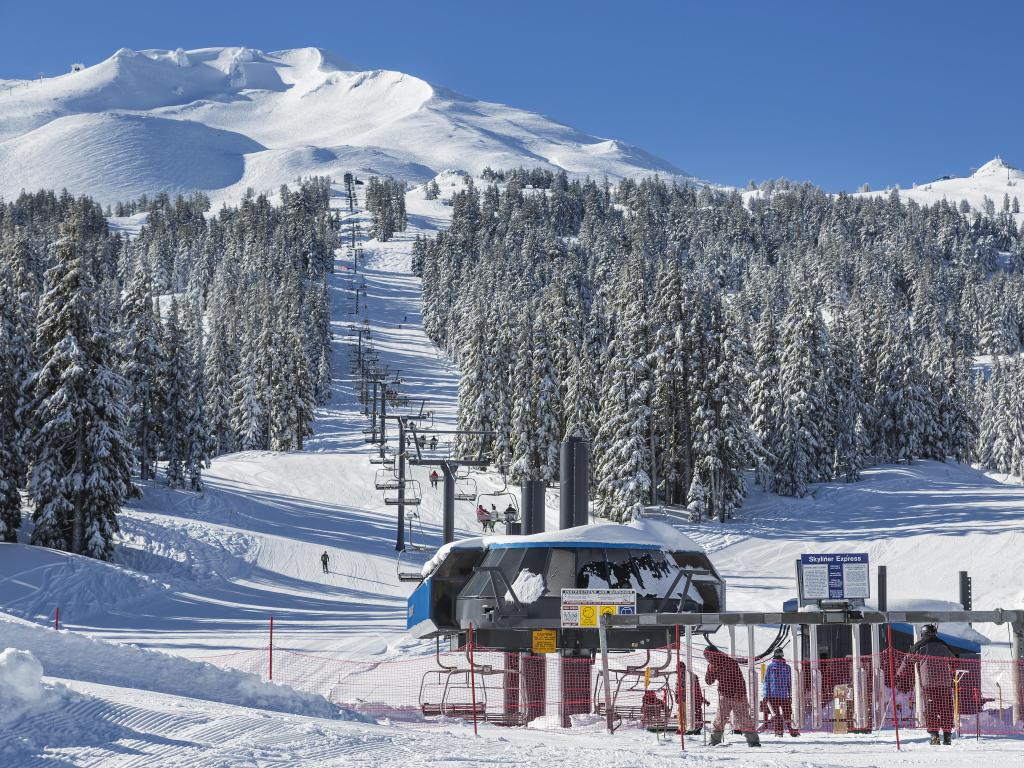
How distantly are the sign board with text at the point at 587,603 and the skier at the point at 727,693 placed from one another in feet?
5.42

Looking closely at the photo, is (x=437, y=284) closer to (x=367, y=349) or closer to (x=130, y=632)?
(x=367, y=349)

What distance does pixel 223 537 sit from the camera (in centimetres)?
4953

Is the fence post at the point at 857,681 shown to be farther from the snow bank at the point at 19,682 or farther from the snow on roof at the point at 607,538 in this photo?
the snow bank at the point at 19,682

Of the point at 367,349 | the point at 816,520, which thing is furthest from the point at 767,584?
the point at 367,349

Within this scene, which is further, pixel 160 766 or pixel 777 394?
pixel 777 394

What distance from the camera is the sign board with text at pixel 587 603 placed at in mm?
15352

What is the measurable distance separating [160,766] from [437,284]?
157205 millimetres

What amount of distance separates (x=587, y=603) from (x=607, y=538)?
389 cm

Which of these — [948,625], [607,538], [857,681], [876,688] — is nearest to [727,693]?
[857,681]

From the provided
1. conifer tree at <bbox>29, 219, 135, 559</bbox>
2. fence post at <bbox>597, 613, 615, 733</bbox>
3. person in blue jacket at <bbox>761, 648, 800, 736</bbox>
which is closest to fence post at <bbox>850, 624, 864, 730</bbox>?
person in blue jacket at <bbox>761, 648, 800, 736</bbox>

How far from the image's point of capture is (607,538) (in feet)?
63.8

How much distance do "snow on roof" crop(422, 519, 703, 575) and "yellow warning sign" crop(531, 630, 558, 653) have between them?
5.28ft

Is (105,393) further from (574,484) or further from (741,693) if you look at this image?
(741,693)

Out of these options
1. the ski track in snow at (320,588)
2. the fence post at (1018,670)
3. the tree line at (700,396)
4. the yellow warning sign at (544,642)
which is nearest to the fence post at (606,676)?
the ski track in snow at (320,588)
